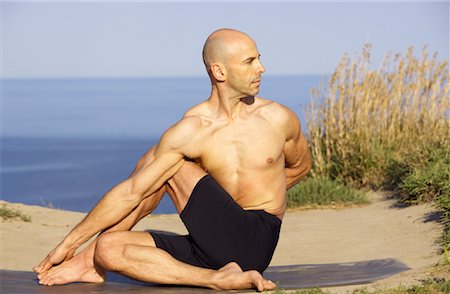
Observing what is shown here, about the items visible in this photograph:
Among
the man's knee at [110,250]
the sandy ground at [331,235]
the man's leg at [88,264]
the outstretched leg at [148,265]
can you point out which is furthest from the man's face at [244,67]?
the sandy ground at [331,235]

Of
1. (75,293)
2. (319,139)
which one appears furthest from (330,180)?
(75,293)

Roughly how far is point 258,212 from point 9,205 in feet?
13.4

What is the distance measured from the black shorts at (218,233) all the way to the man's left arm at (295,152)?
569 millimetres

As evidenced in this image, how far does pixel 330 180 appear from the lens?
32.5ft

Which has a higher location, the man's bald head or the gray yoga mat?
the man's bald head

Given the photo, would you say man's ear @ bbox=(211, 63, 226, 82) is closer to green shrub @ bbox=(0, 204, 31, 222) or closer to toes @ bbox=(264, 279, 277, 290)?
toes @ bbox=(264, 279, 277, 290)

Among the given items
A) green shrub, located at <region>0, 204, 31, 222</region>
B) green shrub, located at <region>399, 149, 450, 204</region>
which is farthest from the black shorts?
green shrub, located at <region>0, 204, 31, 222</region>

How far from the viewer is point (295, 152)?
20.6ft

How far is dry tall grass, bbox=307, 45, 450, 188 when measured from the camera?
32.3 feet

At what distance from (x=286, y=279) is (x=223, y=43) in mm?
1637

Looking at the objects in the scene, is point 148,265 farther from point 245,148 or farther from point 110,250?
point 245,148

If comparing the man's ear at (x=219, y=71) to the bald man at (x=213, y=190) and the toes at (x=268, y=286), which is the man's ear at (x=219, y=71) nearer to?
the bald man at (x=213, y=190)

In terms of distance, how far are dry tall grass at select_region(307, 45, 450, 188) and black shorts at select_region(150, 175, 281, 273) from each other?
4145 millimetres

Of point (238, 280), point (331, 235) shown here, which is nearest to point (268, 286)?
point (238, 280)
